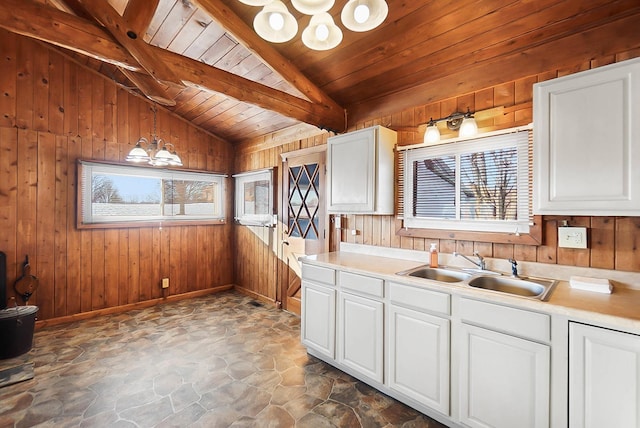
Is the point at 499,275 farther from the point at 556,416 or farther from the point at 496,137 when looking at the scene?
the point at 496,137

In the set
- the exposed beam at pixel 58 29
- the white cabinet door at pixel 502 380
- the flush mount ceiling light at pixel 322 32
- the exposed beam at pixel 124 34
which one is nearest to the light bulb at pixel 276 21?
the flush mount ceiling light at pixel 322 32

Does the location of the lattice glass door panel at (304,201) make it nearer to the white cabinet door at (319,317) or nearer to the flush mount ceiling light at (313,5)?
the white cabinet door at (319,317)

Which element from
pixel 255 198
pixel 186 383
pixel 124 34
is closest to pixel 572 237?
pixel 186 383

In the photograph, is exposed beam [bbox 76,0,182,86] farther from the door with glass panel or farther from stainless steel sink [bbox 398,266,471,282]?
stainless steel sink [bbox 398,266,471,282]

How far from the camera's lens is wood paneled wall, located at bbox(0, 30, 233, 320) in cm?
337

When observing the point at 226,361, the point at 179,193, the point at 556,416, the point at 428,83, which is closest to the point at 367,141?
the point at 428,83

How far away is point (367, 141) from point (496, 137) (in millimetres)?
1041

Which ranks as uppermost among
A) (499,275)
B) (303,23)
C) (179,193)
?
(303,23)

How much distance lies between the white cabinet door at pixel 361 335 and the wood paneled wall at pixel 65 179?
10.7ft

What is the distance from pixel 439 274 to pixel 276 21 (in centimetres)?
215

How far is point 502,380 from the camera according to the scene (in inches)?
66.2

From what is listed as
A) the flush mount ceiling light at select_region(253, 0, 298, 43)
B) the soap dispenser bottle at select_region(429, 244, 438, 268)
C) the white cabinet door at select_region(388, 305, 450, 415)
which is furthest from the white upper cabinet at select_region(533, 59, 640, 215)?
the flush mount ceiling light at select_region(253, 0, 298, 43)

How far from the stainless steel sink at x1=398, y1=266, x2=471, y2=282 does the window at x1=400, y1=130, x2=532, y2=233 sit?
0.39m

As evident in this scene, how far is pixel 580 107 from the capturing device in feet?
5.56
